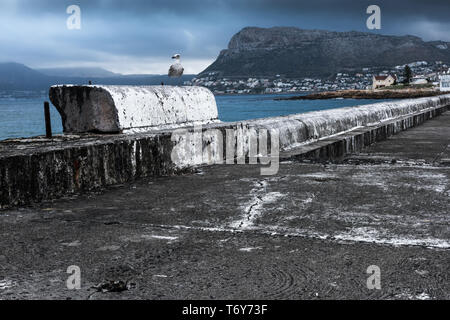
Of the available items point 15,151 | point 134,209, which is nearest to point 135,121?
point 15,151

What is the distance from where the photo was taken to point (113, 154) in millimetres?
4348

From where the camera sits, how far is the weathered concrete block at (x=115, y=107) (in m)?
5.29

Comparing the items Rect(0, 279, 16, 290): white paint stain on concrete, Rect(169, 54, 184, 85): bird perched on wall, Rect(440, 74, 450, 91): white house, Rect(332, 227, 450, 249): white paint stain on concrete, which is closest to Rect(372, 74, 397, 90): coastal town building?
Rect(440, 74, 450, 91): white house

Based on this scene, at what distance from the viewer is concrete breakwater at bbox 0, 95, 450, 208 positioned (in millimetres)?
3617

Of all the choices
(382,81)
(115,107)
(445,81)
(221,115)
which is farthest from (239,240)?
(382,81)

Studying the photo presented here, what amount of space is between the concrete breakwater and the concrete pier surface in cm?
15

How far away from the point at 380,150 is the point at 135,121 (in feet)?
12.3

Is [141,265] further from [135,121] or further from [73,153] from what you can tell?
[135,121]

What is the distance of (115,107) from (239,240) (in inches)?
119

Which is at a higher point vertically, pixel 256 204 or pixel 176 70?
pixel 176 70

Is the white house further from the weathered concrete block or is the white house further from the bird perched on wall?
the weathered concrete block

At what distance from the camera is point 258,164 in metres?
5.35

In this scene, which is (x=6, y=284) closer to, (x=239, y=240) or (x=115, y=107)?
(x=239, y=240)

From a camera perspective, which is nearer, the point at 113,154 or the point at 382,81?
the point at 113,154
